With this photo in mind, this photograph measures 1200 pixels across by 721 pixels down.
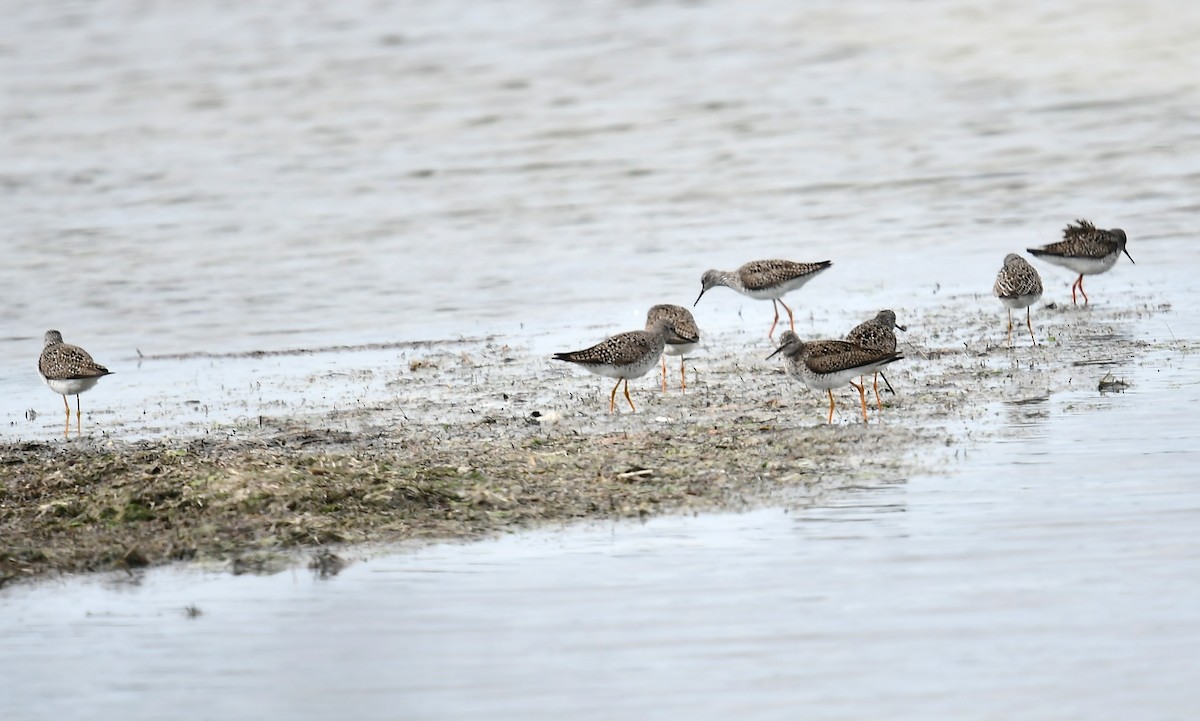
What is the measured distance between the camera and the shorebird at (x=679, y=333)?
1305 cm

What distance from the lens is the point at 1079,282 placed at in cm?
1582

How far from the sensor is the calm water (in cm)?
673

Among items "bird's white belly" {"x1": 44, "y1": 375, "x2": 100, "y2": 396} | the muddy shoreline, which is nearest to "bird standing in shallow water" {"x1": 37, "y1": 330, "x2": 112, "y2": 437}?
"bird's white belly" {"x1": 44, "y1": 375, "x2": 100, "y2": 396}

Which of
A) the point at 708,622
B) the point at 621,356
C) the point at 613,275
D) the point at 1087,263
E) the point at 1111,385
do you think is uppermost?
the point at 613,275

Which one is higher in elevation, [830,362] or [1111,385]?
[830,362]

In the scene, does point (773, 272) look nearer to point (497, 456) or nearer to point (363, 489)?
point (497, 456)

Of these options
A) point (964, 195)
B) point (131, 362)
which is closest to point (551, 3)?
point (964, 195)

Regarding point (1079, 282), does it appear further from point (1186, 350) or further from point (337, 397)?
point (337, 397)

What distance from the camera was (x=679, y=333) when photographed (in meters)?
13.0

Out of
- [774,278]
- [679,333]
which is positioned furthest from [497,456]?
[774,278]

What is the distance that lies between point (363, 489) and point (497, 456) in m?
1.23

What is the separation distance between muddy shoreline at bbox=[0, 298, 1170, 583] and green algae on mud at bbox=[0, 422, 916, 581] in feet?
0.05

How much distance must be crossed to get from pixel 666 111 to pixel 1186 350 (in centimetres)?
1913

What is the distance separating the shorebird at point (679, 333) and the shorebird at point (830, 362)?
1.45 m
